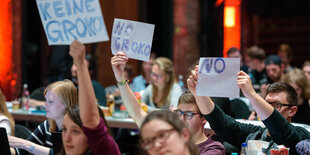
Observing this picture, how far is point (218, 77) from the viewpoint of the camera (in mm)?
3207

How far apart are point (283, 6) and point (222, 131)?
8.78 m

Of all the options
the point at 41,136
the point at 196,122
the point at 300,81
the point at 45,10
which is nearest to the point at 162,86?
the point at 300,81

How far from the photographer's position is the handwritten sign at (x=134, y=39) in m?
3.52

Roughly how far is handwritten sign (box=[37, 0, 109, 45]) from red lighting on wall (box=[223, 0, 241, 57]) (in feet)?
26.2

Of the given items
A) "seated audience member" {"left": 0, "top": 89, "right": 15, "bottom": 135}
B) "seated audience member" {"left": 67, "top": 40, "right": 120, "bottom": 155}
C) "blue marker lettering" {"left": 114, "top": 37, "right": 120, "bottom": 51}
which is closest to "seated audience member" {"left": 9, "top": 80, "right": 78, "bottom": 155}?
"seated audience member" {"left": 0, "top": 89, "right": 15, "bottom": 135}

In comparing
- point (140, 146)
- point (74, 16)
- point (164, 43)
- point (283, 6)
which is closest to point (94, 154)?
point (140, 146)

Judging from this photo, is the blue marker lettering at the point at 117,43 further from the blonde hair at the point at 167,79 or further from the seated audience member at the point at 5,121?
the blonde hair at the point at 167,79

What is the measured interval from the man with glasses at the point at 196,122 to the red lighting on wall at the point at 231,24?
7.67 m

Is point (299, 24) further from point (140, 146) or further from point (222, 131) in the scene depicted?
point (140, 146)

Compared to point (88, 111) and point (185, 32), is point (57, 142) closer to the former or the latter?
point (88, 111)

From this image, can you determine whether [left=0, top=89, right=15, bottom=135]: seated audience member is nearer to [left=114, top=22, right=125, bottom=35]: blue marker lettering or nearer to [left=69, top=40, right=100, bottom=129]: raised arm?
[left=114, top=22, right=125, bottom=35]: blue marker lettering

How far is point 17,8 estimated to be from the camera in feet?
28.9

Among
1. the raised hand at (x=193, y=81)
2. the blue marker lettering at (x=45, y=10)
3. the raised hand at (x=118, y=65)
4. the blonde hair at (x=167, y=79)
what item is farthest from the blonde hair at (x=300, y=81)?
the blue marker lettering at (x=45, y=10)

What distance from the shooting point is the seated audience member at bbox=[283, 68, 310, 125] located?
5055 millimetres
